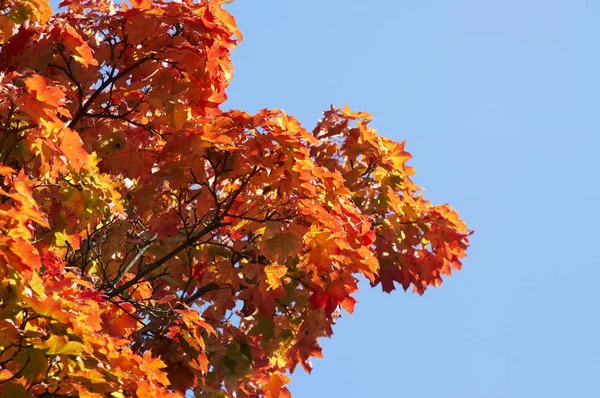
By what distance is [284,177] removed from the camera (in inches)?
260

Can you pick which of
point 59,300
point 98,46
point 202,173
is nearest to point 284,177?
point 202,173

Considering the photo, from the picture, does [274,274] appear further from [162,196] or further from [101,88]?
[101,88]

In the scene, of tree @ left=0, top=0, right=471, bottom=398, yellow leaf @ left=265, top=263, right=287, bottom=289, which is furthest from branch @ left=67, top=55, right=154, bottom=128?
yellow leaf @ left=265, top=263, right=287, bottom=289

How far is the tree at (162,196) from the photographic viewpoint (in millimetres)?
5465

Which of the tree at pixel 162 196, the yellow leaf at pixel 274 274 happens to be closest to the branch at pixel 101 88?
the tree at pixel 162 196

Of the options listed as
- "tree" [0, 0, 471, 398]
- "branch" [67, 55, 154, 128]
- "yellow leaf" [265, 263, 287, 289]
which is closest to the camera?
"tree" [0, 0, 471, 398]

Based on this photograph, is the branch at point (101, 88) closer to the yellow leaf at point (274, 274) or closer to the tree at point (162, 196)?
the tree at point (162, 196)

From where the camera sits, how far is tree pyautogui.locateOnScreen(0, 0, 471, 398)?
17.9 feet

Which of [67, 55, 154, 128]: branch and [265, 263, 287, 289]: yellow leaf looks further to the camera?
[265, 263, 287, 289]: yellow leaf

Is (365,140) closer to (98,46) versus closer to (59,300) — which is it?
(98,46)

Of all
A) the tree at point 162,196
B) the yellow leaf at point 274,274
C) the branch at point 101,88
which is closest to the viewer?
the tree at point 162,196

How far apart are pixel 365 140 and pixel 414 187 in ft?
2.02

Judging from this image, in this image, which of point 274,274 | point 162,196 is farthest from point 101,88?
point 274,274

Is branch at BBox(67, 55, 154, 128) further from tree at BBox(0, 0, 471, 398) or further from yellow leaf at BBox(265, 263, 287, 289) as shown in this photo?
yellow leaf at BBox(265, 263, 287, 289)
